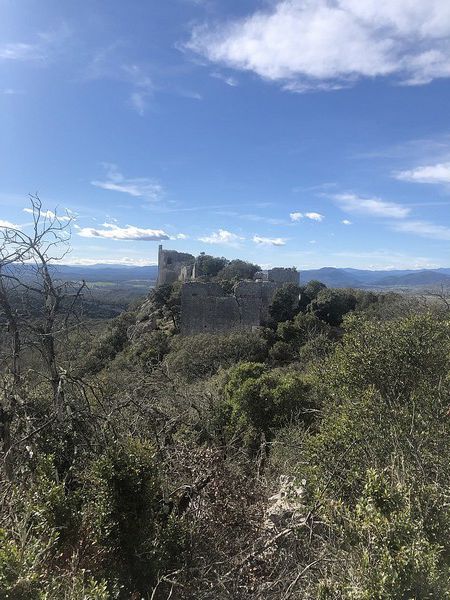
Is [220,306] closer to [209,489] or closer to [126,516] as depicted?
[209,489]

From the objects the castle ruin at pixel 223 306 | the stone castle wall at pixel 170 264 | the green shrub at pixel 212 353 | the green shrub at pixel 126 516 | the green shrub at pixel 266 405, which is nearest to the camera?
the green shrub at pixel 126 516

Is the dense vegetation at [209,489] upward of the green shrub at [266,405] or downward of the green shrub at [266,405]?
upward

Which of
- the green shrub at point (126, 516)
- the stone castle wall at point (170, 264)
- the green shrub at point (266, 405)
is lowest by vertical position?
the green shrub at point (266, 405)

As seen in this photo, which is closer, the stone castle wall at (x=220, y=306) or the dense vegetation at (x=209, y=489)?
the dense vegetation at (x=209, y=489)

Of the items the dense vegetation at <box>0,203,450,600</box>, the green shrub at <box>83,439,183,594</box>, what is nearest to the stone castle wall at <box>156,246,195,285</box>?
the dense vegetation at <box>0,203,450,600</box>

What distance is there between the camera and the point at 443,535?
11.7 ft

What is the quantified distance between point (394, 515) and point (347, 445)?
8.32 feet

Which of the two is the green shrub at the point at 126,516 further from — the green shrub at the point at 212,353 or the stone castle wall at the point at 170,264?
the stone castle wall at the point at 170,264

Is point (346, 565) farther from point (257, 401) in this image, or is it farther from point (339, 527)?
point (257, 401)

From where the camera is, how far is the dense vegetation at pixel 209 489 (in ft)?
10.5

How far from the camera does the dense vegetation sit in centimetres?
321

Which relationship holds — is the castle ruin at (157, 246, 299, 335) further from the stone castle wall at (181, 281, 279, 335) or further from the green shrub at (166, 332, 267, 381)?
the green shrub at (166, 332, 267, 381)

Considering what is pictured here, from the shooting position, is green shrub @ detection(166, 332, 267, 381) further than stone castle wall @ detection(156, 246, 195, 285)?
No

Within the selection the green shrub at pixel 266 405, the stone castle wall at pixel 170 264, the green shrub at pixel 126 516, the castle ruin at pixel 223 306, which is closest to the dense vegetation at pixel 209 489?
the green shrub at pixel 126 516
